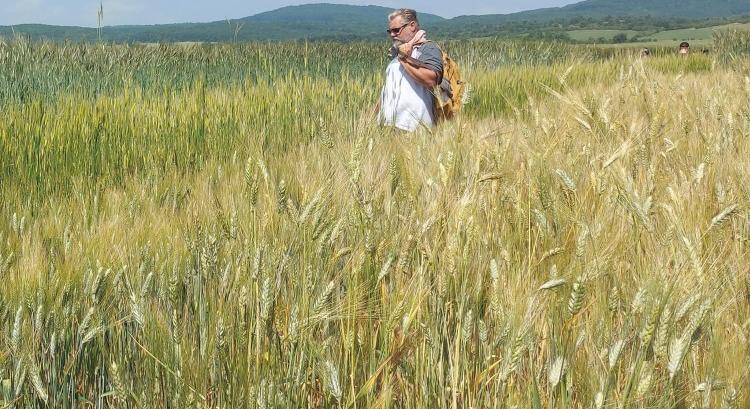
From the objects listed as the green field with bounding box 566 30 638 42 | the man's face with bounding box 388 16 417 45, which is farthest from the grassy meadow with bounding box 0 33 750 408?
the green field with bounding box 566 30 638 42

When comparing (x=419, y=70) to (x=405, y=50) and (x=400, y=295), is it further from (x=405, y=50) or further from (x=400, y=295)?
(x=400, y=295)

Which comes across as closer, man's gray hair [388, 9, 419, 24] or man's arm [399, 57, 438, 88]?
man's arm [399, 57, 438, 88]

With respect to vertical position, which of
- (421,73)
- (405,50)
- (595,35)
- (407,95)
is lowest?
(407,95)

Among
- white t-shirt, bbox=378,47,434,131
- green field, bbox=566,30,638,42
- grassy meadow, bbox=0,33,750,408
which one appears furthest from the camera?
green field, bbox=566,30,638,42

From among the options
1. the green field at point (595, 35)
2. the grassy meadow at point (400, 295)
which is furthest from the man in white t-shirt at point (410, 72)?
the green field at point (595, 35)

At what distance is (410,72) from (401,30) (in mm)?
351

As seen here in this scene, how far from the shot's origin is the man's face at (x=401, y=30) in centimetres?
416

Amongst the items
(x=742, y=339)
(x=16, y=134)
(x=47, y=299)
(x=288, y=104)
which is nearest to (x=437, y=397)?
(x=742, y=339)

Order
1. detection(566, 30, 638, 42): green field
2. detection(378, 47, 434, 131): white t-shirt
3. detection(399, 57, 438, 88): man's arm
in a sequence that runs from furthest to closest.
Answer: detection(566, 30, 638, 42): green field
detection(378, 47, 434, 131): white t-shirt
detection(399, 57, 438, 88): man's arm

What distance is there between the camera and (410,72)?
156 inches

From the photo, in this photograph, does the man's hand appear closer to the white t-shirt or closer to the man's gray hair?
the white t-shirt

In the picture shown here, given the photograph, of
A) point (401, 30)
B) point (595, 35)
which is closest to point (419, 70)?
point (401, 30)

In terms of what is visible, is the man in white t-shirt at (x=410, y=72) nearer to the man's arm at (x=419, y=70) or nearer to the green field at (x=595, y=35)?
the man's arm at (x=419, y=70)

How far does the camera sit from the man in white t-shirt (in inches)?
156
